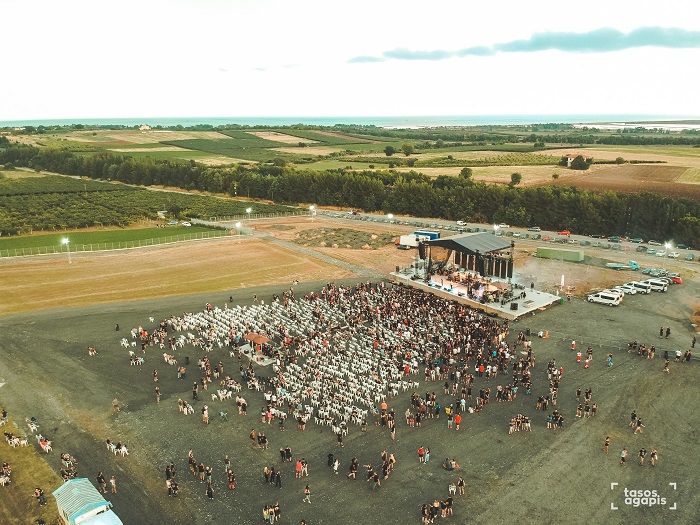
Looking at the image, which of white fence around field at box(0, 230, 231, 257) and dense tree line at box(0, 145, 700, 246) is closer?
white fence around field at box(0, 230, 231, 257)

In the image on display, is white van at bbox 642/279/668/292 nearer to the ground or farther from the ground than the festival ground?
farther from the ground

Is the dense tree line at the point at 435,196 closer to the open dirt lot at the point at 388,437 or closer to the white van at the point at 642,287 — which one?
the white van at the point at 642,287

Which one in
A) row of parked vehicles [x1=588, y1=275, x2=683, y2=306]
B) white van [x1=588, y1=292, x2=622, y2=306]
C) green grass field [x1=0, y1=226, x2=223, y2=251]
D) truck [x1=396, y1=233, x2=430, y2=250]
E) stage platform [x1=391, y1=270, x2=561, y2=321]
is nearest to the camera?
stage platform [x1=391, y1=270, x2=561, y2=321]

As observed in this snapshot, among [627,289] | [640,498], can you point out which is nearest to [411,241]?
[627,289]

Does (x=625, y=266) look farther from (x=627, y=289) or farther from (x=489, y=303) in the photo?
(x=489, y=303)

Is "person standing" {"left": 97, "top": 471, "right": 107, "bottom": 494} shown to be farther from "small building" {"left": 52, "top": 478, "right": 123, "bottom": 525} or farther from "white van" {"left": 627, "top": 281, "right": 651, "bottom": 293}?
"white van" {"left": 627, "top": 281, "right": 651, "bottom": 293}

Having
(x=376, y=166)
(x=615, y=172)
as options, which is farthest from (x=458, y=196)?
(x=376, y=166)

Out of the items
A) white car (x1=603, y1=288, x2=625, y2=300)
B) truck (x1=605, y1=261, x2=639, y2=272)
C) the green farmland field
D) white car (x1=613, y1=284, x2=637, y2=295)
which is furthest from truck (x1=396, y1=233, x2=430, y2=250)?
the green farmland field
